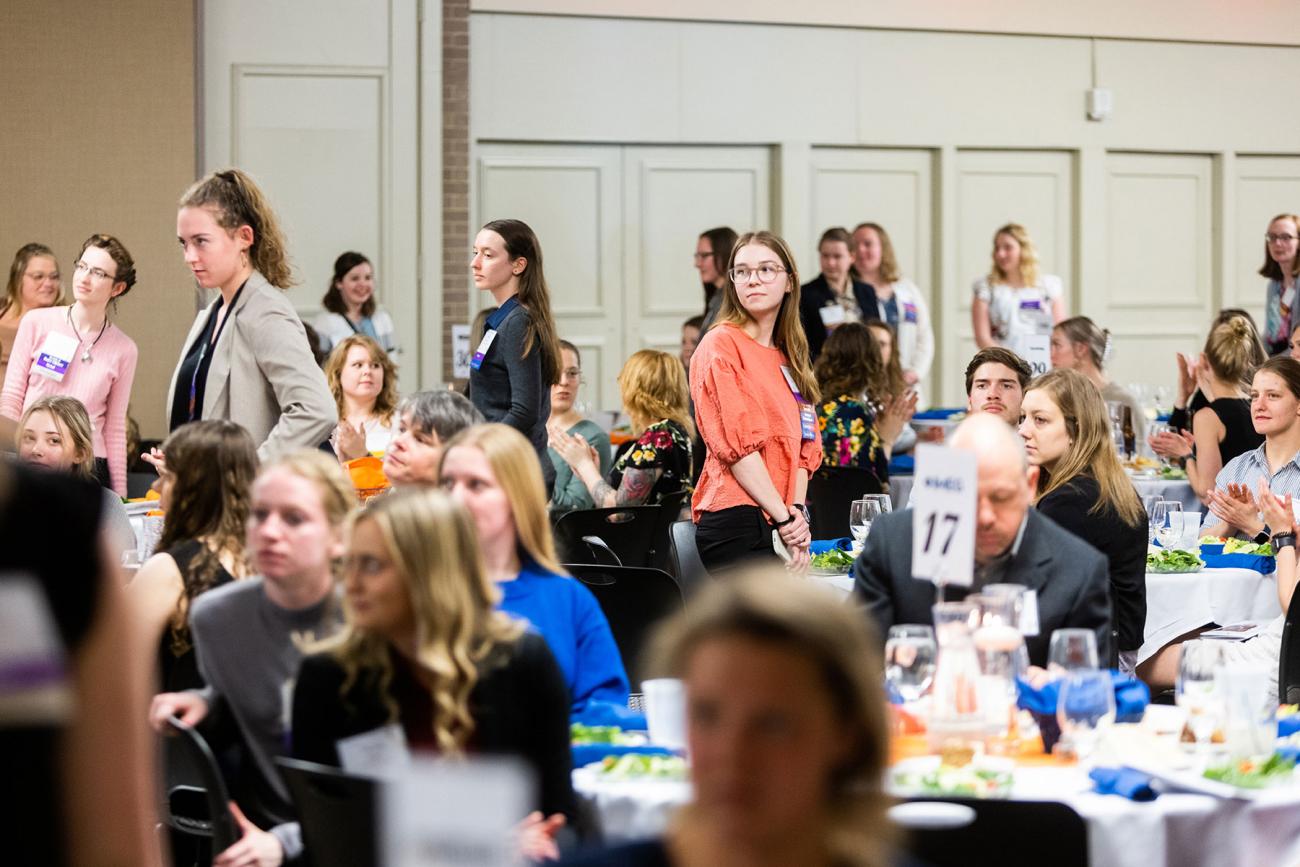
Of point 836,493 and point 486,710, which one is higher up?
point 836,493

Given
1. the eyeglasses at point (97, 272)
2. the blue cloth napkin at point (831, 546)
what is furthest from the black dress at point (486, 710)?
the eyeglasses at point (97, 272)

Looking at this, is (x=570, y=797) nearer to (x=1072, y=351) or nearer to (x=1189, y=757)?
(x=1189, y=757)

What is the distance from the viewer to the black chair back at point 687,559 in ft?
16.6

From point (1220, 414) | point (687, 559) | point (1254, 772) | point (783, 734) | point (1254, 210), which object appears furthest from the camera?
point (1254, 210)

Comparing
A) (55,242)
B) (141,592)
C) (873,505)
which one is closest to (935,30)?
(55,242)

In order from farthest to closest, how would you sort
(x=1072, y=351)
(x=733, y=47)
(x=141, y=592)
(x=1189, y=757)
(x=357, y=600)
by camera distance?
(x=733, y=47)
(x=1072, y=351)
(x=141, y=592)
(x=1189, y=757)
(x=357, y=600)

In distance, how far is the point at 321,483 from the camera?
3113mm

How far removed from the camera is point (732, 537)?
5.29m

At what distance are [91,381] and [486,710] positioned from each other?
4735mm

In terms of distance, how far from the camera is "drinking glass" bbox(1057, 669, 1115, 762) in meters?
3.04

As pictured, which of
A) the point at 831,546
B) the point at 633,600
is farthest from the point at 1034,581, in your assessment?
the point at 831,546

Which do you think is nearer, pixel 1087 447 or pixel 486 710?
pixel 486 710

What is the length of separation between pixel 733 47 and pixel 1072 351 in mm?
4845

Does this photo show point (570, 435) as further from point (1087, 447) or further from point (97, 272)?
point (1087, 447)
